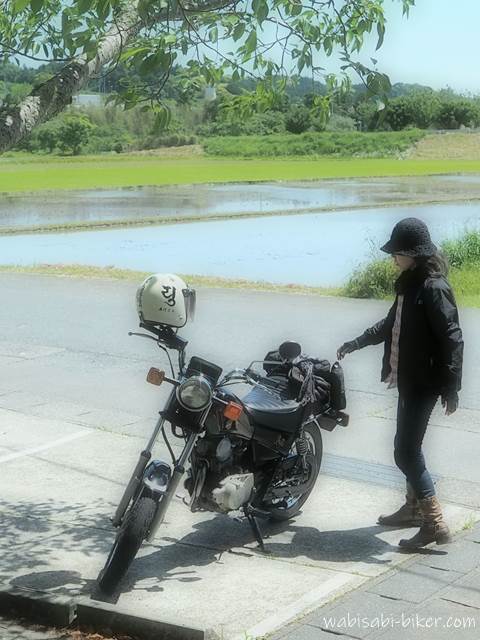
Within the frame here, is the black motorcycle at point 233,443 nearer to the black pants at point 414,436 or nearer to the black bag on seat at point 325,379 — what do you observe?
the black bag on seat at point 325,379

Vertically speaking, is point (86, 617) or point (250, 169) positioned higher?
point (86, 617)

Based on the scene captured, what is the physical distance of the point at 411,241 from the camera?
6316 mm

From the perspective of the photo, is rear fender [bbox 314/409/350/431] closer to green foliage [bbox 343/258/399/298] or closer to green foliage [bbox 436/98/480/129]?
green foliage [bbox 343/258/399/298]

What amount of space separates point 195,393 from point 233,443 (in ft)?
1.77

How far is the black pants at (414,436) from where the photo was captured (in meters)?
6.30

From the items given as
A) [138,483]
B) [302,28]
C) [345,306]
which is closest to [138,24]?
[302,28]

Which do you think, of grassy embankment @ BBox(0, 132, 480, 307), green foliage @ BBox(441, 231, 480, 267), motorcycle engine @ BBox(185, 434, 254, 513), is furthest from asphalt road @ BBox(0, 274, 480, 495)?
green foliage @ BBox(441, 231, 480, 267)

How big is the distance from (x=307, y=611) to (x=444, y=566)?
0.96 m

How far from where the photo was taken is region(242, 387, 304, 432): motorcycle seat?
6.21 meters

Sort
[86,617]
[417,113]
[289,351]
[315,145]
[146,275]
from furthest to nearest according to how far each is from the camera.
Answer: [417,113] < [315,145] < [146,275] < [289,351] < [86,617]

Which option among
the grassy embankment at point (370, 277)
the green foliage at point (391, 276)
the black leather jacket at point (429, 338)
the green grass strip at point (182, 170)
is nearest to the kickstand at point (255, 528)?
the black leather jacket at point (429, 338)

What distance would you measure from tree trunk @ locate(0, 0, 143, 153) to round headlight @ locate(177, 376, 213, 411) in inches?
56.4

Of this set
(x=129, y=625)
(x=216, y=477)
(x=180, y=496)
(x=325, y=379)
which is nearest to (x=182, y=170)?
(x=180, y=496)

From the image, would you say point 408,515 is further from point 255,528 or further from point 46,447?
point 46,447
